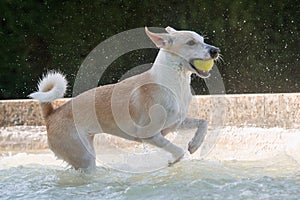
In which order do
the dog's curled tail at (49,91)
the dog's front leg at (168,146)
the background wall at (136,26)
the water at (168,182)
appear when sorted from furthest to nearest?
the background wall at (136,26), the dog's curled tail at (49,91), the dog's front leg at (168,146), the water at (168,182)

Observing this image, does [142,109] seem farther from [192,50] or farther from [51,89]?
[51,89]

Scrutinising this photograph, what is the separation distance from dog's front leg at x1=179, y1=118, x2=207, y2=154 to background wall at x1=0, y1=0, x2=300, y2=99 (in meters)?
4.76

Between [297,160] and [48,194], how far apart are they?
1.93 metres

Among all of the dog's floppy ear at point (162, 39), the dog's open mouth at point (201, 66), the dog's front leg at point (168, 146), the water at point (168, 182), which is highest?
the dog's floppy ear at point (162, 39)

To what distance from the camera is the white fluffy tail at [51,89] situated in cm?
433

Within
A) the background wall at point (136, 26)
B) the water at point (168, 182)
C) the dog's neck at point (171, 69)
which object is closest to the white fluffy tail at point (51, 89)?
the water at point (168, 182)

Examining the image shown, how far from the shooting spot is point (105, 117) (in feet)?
14.1

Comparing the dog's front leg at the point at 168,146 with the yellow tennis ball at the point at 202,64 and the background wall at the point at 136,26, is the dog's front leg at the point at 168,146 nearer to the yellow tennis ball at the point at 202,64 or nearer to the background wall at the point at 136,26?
the yellow tennis ball at the point at 202,64

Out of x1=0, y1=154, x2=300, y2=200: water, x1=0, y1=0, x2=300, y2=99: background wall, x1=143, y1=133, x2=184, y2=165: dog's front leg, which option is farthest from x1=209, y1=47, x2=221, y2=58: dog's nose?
x1=0, y1=0, x2=300, y2=99: background wall

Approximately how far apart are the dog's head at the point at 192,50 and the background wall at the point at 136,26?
4.81 m

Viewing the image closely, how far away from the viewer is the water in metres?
3.42

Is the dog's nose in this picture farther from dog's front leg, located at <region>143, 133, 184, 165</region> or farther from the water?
the water

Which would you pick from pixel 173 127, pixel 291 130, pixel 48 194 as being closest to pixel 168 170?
pixel 173 127

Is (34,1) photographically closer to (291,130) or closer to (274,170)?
(291,130)
